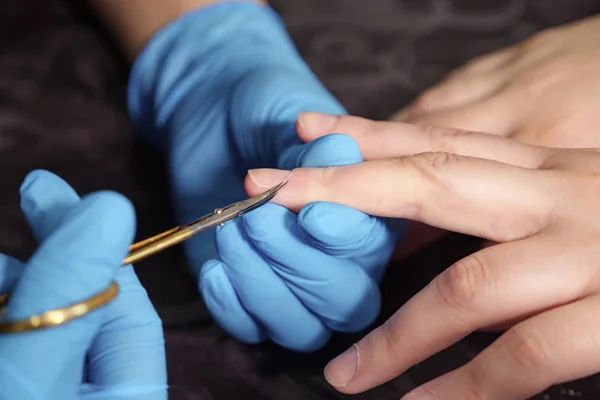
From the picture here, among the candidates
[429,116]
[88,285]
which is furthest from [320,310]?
[429,116]

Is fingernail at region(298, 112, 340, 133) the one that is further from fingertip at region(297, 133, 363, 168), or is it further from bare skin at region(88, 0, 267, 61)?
bare skin at region(88, 0, 267, 61)

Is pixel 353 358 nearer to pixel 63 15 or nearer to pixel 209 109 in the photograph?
pixel 209 109

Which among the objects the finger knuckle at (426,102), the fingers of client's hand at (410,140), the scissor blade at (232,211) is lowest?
the finger knuckle at (426,102)

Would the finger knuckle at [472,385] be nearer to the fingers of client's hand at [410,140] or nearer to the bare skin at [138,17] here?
the fingers of client's hand at [410,140]

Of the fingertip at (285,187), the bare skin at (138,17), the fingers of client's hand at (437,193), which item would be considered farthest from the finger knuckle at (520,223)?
the bare skin at (138,17)

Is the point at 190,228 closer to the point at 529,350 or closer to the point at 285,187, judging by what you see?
the point at 285,187

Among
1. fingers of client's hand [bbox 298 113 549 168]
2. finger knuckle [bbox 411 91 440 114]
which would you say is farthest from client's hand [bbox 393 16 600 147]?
fingers of client's hand [bbox 298 113 549 168]

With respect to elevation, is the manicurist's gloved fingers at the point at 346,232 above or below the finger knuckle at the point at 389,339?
above
